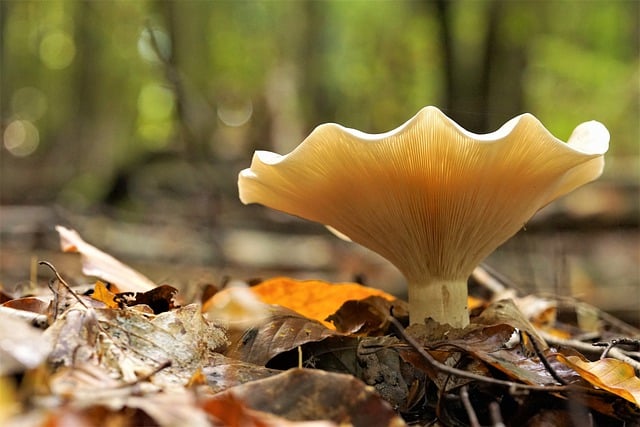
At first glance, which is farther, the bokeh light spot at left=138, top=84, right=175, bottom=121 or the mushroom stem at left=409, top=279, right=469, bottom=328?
the bokeh light spot at left=138, top=84, right=175, bottom=121

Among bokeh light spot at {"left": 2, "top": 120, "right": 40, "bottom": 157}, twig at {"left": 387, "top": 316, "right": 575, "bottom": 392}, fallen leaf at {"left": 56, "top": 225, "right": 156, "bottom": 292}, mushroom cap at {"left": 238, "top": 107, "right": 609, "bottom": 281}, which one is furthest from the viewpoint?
bokeh light spot at {"left": 2, "top": 120, "right": 40, "bottom": 157}

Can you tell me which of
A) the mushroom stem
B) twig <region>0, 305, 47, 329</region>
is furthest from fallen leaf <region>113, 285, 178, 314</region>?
the mushroom stem

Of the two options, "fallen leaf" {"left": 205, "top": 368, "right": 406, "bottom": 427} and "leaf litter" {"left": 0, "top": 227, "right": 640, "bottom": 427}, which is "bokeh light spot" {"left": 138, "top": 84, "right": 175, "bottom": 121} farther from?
"fallen leaf" {"left": 205, "top": 368, "right": 406, "bottom": 427}

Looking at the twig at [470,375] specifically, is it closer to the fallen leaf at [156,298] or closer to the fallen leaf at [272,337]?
the fallen leaf at [272,337]

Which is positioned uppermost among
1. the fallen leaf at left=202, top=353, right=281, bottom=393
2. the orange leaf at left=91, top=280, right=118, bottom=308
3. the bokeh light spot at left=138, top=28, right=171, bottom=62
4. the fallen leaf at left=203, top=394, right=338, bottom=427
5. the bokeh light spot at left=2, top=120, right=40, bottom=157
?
the bokeh light spot at left=138, top=28, right=171, bottom=62

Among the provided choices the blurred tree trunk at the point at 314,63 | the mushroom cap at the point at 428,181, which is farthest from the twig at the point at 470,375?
the blurred tree trunk at the point at 314,63

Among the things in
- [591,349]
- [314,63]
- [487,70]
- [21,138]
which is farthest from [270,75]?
[591,349]

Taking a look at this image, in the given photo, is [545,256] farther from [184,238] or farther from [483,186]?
[483,186]
